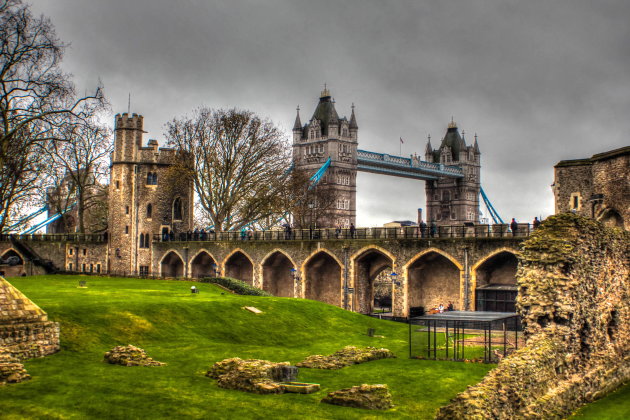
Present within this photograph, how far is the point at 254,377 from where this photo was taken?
14484 millimetres

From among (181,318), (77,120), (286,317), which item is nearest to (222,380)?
(181,318)

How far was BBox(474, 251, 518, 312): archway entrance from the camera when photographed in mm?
34875

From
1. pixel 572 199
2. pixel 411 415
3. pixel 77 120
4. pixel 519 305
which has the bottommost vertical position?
pixel 411 415

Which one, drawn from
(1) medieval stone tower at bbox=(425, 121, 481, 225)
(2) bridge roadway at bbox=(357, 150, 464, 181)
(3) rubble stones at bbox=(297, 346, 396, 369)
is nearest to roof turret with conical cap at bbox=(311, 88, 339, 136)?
(2) bridge roadway at bbox=(357, 150, 464, 181)

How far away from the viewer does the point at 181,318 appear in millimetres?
23297

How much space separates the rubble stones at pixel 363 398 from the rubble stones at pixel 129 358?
5056mm

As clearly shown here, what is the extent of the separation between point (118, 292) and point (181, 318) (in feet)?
23.1

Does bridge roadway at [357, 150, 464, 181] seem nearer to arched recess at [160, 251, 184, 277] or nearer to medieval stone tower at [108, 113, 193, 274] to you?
arched recess at [160, 251, 184, 277]

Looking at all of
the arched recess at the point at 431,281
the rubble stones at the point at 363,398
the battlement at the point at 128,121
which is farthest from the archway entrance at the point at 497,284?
the battlement at the point at 128,121

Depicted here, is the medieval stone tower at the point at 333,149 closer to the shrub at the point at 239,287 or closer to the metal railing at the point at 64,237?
the metal railing at the point at 64,237

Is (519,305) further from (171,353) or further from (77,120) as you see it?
(77,120)

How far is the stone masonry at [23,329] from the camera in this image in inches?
624

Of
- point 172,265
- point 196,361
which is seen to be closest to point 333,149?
point 172,265

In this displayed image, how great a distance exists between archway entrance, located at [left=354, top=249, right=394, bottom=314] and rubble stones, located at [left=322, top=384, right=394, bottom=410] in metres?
27.8
